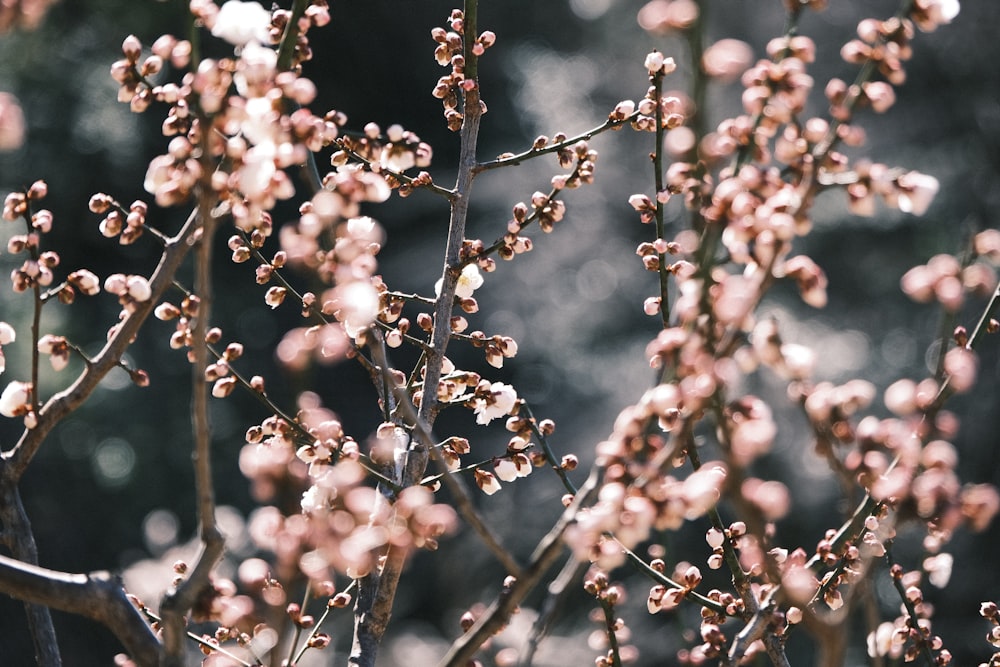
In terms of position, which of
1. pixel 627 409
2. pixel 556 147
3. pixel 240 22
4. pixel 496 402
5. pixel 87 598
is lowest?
pixel 87 598

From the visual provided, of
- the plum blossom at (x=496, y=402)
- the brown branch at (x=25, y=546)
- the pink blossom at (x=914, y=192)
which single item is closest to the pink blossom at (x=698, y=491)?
the pink blossom at (x=914, y=192)

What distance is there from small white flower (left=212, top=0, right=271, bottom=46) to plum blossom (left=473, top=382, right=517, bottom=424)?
417mm

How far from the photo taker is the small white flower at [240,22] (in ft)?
2.57

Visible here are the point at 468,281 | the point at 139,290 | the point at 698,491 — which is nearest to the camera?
the point at 698,491

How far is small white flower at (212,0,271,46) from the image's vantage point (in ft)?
2.57

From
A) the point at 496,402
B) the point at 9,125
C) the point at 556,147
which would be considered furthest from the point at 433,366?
the point at 9,125

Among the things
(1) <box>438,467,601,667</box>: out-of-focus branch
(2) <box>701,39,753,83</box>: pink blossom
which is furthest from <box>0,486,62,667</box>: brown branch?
(2) <box>701,39,753,83</box>: pink blossom

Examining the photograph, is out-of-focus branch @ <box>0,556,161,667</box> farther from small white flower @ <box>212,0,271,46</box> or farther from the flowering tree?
small white flower @ <box>212,0,271,46</box>

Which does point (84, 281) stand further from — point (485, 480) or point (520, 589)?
point (520, 589)

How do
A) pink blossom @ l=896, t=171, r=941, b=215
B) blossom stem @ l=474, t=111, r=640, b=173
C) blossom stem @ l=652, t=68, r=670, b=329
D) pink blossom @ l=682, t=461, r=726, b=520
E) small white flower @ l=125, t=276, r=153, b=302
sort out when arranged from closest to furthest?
1. pink blossom @ l=682, t=461, r=726, b=520
2. pink blossom @ l=896, t=171, r=941, b=215
3. small white flower @ l=125, t=276, r=153, b=302
4. blossom stem @ l=652, t=68, r=670, b=329
5. blossom stem @ l=474, t=111, r=640, b=173

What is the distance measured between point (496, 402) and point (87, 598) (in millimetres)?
442

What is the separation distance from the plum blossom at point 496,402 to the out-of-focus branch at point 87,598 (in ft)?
1.30

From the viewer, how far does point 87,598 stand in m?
0.73

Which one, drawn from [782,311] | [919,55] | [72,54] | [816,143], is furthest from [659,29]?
[72,54]
